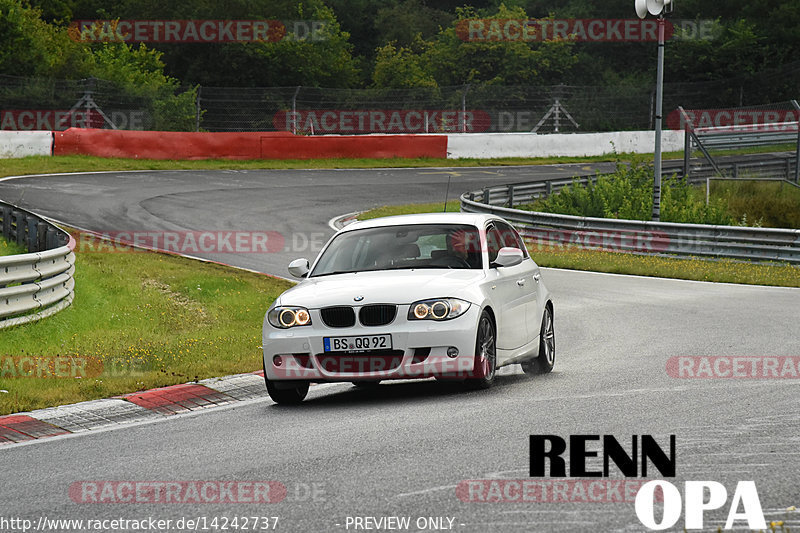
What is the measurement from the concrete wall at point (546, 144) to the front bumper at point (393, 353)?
3603 cm

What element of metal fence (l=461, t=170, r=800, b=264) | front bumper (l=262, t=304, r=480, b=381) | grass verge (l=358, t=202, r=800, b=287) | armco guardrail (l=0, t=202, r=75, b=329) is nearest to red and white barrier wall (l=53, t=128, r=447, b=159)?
metal fence (l=461, t=170, r=800, b=264)

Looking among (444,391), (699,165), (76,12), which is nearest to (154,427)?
(444,391)

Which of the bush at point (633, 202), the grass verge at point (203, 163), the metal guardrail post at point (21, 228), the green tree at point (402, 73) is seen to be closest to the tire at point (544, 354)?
the metal guardrail post at point (21, 228)

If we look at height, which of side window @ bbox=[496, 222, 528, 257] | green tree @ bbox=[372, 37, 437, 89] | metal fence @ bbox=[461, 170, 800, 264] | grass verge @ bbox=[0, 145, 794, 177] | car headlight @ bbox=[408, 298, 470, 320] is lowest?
metal fence @ bbox=[461, 170, 800, 264]

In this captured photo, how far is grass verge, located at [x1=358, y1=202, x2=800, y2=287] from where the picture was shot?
818 inches

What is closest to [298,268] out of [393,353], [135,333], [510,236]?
[393,353]

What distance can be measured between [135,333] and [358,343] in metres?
5.35

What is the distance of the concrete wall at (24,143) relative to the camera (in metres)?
38.4

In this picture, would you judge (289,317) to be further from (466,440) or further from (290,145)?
(290,145)

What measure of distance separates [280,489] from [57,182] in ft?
95.4

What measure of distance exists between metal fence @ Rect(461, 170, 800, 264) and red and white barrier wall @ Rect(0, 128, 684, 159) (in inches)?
444

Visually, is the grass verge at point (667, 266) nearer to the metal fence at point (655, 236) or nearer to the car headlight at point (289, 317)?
the metal fence at point (655, 236)

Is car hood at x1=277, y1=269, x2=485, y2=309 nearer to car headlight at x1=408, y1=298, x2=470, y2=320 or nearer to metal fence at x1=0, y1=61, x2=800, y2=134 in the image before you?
car headlight at x1=408, y1=298, x2=470, y2=320

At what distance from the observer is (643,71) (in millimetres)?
79312
